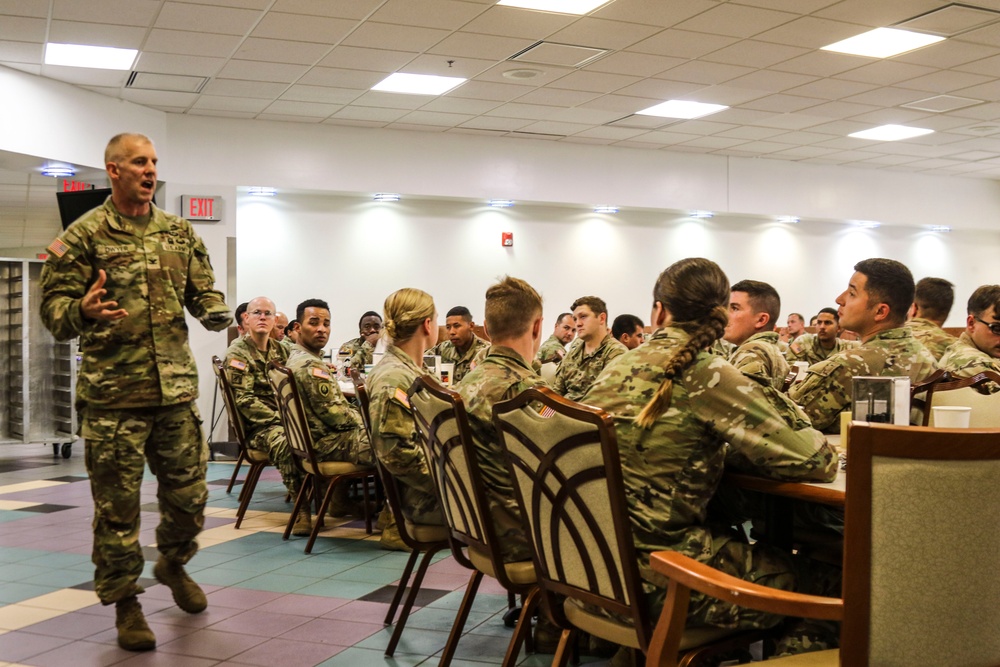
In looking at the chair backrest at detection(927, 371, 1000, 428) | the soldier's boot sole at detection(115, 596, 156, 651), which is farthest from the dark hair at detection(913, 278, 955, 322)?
the soldier's boot sole at detection(115, 596, 156, 651)

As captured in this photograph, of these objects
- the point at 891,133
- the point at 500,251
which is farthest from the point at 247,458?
the point at 891,133

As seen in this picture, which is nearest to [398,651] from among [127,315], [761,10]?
[127,315]

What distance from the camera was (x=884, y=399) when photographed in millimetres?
2402

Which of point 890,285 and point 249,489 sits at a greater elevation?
point 890,285

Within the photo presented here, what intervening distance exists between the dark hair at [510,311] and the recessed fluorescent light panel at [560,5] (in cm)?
384

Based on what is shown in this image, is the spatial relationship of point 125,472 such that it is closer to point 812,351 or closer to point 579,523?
point 579,523

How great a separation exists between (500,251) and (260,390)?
5.94 m

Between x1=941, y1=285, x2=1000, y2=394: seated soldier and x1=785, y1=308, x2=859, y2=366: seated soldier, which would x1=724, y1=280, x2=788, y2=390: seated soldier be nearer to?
x1=941, y1=285, x2=1000, y2=394: seated soldier

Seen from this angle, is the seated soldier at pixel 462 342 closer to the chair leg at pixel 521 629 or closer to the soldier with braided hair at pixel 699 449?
the chair leg at pixel 521 629

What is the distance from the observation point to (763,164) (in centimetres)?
1243

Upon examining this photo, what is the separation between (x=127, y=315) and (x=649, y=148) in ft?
30.6

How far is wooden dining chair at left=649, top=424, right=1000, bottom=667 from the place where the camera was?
4.66ft

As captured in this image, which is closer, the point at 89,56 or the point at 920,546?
the point at 920,546

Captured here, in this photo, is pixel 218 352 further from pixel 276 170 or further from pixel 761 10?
pixel 761 10
